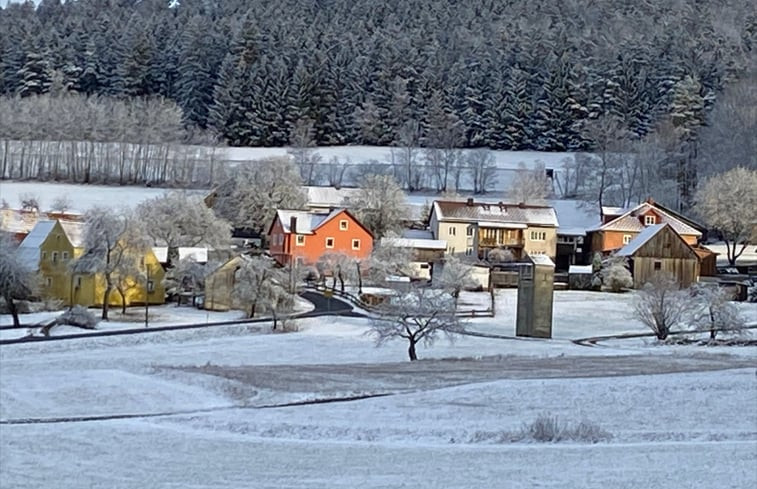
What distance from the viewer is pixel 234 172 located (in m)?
76.1

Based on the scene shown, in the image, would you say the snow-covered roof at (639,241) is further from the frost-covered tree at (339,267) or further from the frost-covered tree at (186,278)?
the frost-covered tree at (186,278)

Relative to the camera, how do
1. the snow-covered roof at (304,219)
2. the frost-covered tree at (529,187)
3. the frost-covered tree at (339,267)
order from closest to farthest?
the frost-covered tree at (339,267), the snow-covered roof at (304,219), the frost-covered tree at (529,187)

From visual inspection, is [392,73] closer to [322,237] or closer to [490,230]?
[490,230]

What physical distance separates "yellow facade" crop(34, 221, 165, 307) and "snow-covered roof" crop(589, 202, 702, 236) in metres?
27.9

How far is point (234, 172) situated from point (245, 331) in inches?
1507

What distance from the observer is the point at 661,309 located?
37.2 metres

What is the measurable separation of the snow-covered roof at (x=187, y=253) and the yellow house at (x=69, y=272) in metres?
2.94

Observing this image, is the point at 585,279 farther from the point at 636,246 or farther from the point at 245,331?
the point at 245,331

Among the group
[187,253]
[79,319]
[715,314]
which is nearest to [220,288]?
[187,253]

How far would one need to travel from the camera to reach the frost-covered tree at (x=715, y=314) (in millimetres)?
36781

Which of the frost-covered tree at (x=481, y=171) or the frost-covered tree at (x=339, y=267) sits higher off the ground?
the frost-covered tree at (x=481, y=171)

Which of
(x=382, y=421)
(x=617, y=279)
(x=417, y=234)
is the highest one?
(x=417, y=234)

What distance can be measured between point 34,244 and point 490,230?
27825 millimetres

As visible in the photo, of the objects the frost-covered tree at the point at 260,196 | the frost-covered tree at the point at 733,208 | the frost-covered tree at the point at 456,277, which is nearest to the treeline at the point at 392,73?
the frost-covered tree at the point at 733,208
